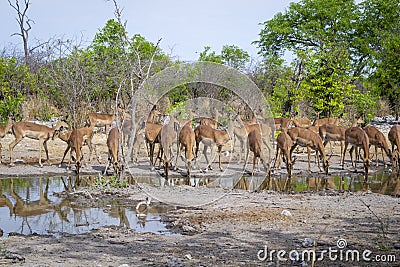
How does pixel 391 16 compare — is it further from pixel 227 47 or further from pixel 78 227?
pixel 78 227

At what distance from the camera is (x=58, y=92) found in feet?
79.7

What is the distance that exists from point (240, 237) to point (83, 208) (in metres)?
3.64

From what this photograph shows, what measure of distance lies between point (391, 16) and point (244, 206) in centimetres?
3226

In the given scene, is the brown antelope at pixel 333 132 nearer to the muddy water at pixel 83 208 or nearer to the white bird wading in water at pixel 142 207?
the muddy water at pixel 83 208

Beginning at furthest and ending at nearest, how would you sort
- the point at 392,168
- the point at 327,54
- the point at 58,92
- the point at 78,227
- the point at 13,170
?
the point at 58,92 → the point at 327,54 → the point at 392,168 → the point at 13,170 → the point at 78,227

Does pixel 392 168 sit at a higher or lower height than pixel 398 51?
lower

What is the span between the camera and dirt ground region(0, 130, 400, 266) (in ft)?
19.6

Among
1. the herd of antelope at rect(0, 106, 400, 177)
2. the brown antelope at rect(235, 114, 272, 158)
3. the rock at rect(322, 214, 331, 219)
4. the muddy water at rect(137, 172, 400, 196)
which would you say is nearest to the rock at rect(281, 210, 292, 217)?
the rock at rect(322, 214, 331, 219)

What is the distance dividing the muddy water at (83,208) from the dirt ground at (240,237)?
44 centimetres

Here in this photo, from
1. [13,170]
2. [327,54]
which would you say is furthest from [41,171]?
[327,54]

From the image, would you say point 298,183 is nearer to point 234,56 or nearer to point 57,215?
point 57,215

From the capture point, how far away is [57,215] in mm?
9016
